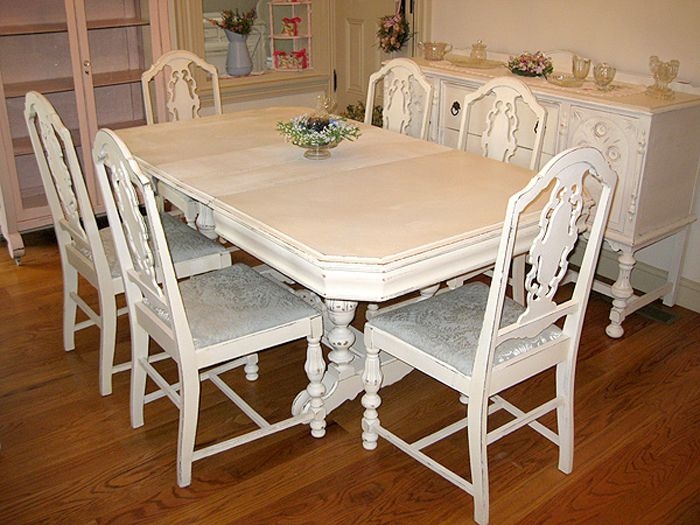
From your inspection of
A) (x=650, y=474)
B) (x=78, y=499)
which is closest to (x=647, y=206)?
(x=650, y=474)

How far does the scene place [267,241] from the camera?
7.15 ft

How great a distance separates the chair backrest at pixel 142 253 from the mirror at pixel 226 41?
2.79m

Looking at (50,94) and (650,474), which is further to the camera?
(50,94)

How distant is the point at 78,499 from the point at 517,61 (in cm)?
263

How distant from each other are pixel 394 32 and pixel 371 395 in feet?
9.55

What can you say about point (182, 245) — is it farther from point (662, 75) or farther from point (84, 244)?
point (662, 75)

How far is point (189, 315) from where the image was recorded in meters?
2.30

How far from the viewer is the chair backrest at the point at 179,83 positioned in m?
3.59

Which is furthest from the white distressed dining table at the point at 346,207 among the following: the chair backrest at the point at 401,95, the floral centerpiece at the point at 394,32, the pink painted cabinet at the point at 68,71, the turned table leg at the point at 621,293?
the floral centerpiece at the point at 394,32

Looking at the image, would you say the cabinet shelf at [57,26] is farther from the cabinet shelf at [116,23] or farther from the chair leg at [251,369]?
the chair leg at [251,369]

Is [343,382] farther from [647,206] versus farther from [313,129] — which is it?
[647,206]

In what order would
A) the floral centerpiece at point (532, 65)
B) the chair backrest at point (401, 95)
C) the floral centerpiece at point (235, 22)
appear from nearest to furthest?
the chair backrest at point (401, 95)
the floral centerpiece at point (532, 65)
the floral centerpiece at point (235, 22)

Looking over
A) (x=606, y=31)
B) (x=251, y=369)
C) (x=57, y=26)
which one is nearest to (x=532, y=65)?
(x=606, y=31)

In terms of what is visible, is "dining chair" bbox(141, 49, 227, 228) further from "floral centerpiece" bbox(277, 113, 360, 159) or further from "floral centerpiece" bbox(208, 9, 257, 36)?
"floral centerpiece" bbox(208, 9, 257, 36)
